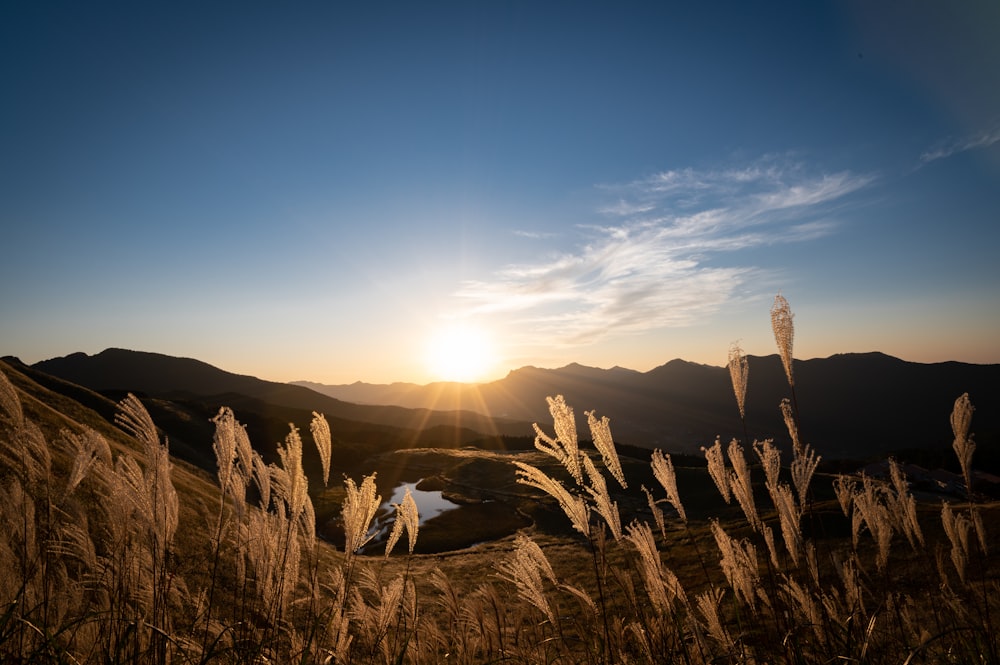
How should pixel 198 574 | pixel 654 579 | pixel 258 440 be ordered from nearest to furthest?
pixel 654 579, pixel 198 574, pixel 258 440

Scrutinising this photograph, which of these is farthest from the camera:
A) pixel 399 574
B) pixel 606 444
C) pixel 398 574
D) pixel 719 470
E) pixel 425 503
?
pixel 425 503

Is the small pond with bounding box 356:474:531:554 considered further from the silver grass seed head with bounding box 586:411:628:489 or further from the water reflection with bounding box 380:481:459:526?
the silver grass seed head with bounding box 586:411:628:489

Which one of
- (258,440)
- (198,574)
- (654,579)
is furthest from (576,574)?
(258,440)

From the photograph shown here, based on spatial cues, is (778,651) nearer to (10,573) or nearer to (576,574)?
(10,573)

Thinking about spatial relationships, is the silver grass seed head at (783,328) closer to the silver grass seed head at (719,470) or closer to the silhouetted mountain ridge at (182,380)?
the silver grass seed head at (719,470)

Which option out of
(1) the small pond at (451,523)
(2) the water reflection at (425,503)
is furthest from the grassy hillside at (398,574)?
(2) the water reflection at (425,503)

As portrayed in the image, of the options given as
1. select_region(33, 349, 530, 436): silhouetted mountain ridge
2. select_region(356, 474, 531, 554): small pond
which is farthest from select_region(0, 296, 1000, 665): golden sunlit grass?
select_region(33, 349, 530, 436): silhouetted mountain ridge

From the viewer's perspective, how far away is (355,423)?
85750mm

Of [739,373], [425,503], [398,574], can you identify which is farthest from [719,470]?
[425,503]

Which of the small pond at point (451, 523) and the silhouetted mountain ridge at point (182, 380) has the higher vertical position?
the silhouetted mountain ridge at point (182, 380)

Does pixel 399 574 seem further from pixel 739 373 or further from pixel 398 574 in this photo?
pixel 739 373

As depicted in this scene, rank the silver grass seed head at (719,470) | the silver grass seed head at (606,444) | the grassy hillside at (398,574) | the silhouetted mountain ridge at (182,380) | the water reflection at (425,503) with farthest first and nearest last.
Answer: the silhouetted mountain ridge at (182,380) → the water reflection at (425,503) → the silver grass seed head at (719,470) → the grassy hillside at (398,574) → the silver grass seed head at (606,444)

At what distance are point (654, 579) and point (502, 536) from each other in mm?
33668

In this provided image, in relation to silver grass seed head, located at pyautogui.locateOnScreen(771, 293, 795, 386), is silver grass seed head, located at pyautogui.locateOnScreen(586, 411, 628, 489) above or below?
below
